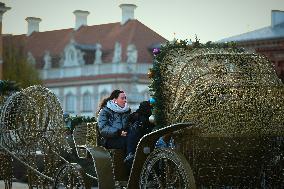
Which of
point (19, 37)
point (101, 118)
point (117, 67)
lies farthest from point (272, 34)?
point (19, 37)

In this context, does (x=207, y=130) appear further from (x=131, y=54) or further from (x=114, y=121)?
(x=131, y=54)

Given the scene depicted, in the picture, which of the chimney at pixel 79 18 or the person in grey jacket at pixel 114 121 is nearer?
the person in grey jacket at pixel 114 121

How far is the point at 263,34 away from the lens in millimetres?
38875

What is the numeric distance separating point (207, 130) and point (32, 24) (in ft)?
227

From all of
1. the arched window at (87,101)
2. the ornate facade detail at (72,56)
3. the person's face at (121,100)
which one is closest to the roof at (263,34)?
the arched window at (87,101)

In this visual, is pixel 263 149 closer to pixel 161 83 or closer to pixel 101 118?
pixel 161 83

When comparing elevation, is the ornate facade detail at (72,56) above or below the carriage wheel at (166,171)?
above

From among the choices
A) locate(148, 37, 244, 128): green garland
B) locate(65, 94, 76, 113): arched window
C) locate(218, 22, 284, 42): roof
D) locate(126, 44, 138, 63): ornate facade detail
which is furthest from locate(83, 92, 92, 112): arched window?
locate(148, 37, 244, 128): green garland

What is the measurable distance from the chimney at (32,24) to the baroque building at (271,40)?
128 ft

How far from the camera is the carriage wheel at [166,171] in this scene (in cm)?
718

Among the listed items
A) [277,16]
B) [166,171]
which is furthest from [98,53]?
[166,171]

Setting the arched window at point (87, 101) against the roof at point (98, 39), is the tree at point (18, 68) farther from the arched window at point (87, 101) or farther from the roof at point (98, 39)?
the arched window at point (87, 101)

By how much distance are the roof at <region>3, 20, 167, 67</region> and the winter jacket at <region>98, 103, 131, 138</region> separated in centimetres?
5172

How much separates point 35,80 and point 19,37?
31.6 feet
